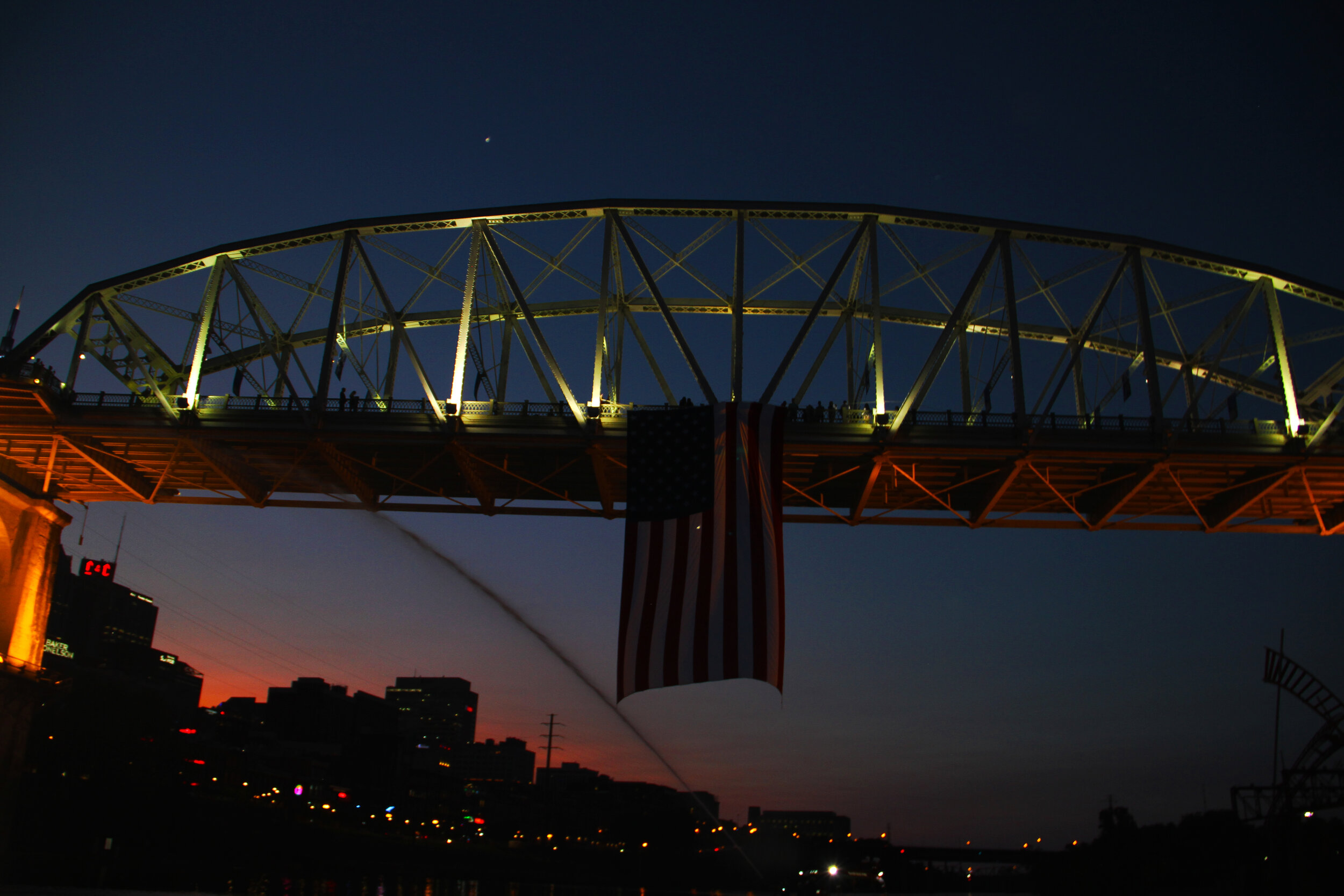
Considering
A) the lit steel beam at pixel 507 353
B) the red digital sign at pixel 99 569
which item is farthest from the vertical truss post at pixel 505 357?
the red digital sign at pixel 99 569

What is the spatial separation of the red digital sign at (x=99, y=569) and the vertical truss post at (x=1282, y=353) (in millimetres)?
148513

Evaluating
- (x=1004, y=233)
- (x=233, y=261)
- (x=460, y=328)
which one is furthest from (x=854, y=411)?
(x=233, y=261)

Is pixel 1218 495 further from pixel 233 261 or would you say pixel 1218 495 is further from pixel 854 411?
pixel 233 261

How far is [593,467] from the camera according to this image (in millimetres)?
41969

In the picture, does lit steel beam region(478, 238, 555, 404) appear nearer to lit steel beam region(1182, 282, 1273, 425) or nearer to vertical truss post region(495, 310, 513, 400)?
vertical truss post region(495, 310, 513, 400)

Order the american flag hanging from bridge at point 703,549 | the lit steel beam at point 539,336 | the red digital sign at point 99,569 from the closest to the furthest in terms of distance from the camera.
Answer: the american flag hanging from bridge at point 703,549
the lit steel beam at point 539,336
the red digital sign at point 99,569

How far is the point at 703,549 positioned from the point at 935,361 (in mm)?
16664

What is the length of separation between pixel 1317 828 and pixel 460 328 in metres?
49.5

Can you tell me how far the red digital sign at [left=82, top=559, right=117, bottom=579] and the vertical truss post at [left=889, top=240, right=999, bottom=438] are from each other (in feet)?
457

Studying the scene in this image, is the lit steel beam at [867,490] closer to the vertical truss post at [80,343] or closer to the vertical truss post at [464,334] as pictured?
the vertical truss post at [464,334]

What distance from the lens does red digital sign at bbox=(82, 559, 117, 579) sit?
147375 millimetres

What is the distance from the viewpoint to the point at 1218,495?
1805 inches

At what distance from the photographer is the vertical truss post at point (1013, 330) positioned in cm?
3909

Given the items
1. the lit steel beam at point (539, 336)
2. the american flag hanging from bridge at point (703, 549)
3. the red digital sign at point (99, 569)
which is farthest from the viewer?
the red digital sign at point (99, 569)
